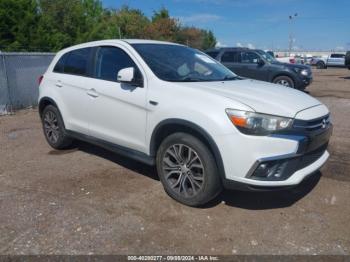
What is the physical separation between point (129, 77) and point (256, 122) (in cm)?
156

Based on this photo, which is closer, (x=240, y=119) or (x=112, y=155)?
(x=240, y=119)

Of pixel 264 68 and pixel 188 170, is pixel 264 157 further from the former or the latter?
pixel 264 68

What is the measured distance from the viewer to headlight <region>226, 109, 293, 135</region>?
3.36m

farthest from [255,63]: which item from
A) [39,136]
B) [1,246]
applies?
[1,246]

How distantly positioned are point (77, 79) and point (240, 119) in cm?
276

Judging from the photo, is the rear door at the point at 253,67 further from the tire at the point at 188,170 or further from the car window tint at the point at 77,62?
the tire at the point at 188,170

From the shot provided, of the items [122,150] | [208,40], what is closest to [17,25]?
[122,150]

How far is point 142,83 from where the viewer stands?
13.7 feet

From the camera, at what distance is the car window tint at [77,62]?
515cm

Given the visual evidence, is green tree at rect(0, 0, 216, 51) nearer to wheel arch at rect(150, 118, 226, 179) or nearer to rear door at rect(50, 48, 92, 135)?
rear door at rect(50, 48, 92, 135)

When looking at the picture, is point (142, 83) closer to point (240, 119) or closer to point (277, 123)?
point (240, 119)

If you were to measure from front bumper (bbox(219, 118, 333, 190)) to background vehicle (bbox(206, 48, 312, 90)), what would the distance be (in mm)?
10012

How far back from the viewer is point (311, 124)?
3.60 metres

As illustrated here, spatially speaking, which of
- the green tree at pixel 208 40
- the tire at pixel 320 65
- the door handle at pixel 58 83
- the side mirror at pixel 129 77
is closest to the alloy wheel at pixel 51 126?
the door handle at pixel 58 83
